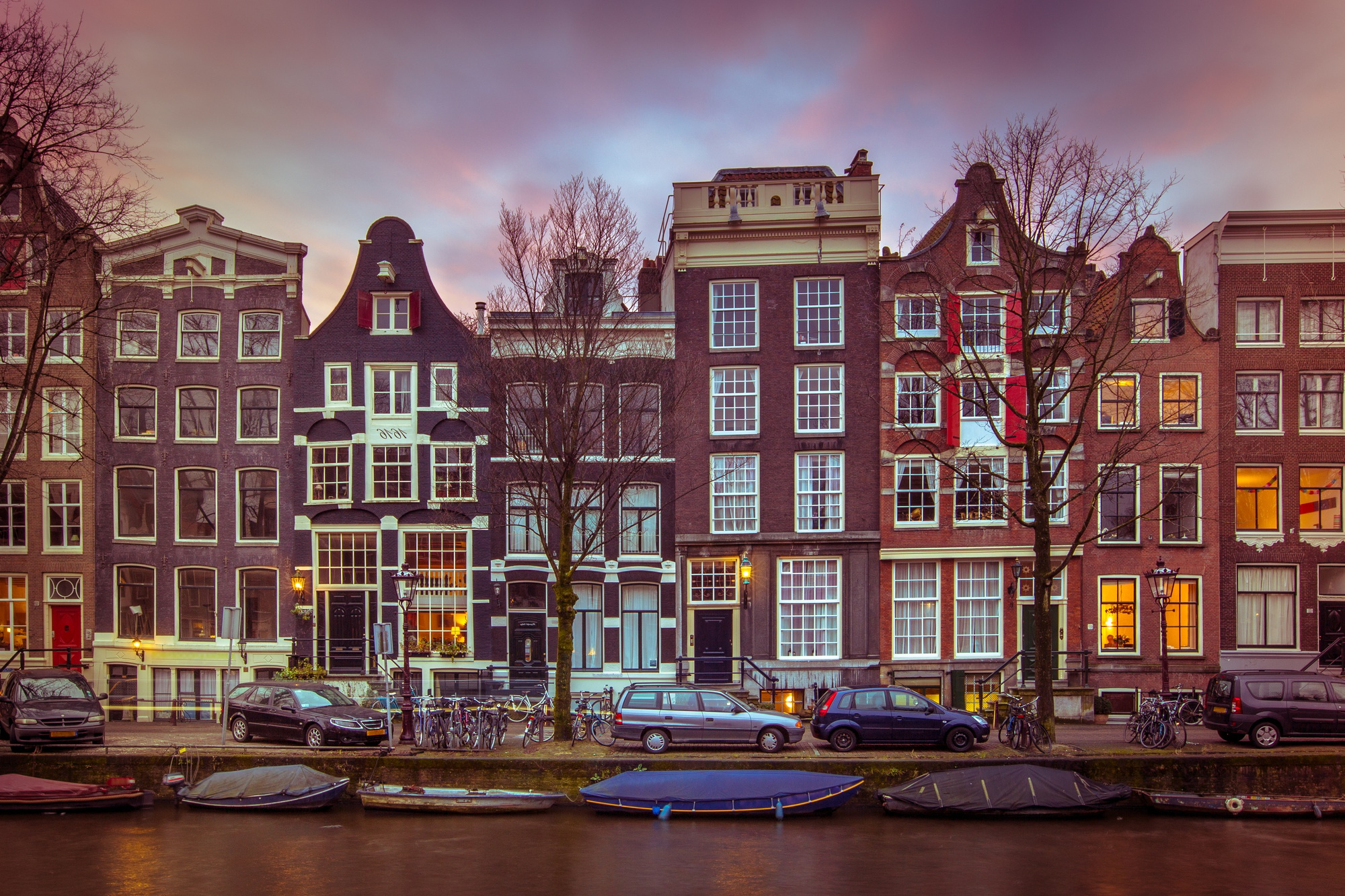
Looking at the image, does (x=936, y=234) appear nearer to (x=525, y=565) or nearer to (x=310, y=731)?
(x=525, y=565)

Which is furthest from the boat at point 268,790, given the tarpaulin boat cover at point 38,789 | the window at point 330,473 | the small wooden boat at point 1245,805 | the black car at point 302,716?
the small wooden boat at point 1245,805

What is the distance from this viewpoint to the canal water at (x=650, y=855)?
15.7 metres

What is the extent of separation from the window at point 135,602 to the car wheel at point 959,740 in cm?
2514

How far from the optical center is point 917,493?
3109cm

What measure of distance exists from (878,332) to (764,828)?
17.6 m

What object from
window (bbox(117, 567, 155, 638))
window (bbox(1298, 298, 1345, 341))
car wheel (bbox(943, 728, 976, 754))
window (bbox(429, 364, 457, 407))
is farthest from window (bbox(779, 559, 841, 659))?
window (bbox(117, 567, 155, 638))

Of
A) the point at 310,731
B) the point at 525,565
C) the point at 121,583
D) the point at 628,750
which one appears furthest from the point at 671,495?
the point at 121,583

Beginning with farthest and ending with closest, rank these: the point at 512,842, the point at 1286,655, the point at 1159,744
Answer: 1. the point at 1286,655
2. the point at 1159,744
3. the point at 512,842

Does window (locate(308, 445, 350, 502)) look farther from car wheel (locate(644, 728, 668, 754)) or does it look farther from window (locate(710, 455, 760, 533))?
car wheel (locate(644, 728, 668, 754))

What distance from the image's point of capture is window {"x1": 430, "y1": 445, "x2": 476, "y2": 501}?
31.1 metres

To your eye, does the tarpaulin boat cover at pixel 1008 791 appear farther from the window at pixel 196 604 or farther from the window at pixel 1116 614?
the window at pixel 196 604

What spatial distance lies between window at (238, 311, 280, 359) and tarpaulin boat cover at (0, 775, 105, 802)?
1515 centimetres

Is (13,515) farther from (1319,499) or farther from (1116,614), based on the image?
(1319,499)

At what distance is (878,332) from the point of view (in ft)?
104
